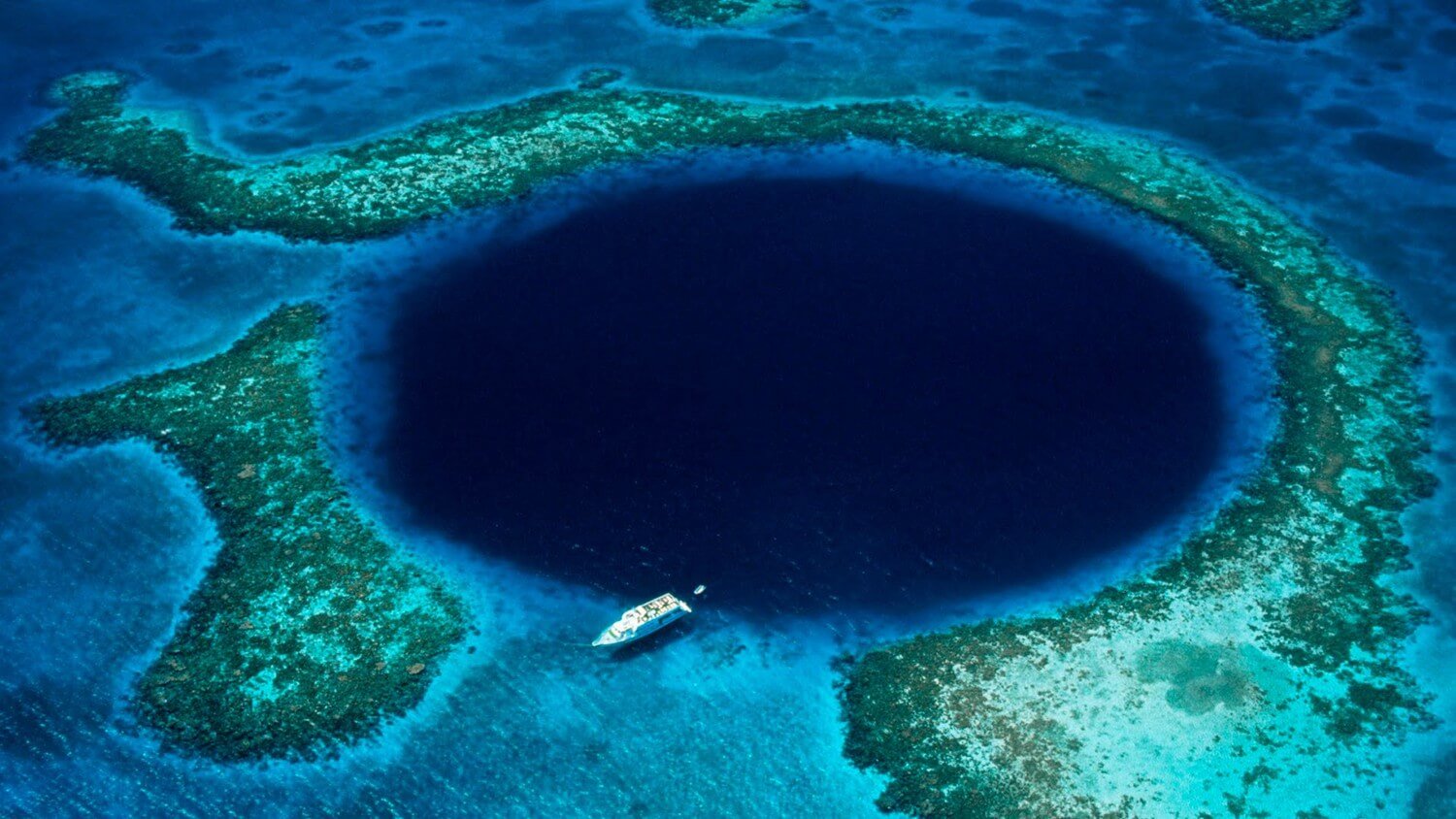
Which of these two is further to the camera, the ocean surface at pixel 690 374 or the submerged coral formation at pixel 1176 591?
the ocean surface at pixel 690 374

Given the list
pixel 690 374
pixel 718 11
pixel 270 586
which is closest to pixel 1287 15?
pixel 718 11

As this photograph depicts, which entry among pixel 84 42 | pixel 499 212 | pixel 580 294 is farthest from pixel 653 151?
pixel 84 42

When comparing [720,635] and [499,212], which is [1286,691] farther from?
[499,212]

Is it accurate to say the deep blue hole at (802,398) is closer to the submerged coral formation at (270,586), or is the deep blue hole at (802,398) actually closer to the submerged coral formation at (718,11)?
the submerged coral formation at (270,586)

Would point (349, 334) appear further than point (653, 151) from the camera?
No

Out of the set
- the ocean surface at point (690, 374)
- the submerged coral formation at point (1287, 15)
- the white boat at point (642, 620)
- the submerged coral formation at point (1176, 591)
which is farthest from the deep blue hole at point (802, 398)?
the submerged coral formation at point (1287, 15)

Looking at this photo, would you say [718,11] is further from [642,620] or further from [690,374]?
[642,620]

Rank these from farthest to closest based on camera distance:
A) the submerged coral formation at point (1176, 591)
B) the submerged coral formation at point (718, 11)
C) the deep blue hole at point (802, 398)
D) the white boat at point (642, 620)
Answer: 1. the submerged coral formation at point (718, 11)
2. the deep blue hole at point (802, 398)
3. the white boat at point (642, 620)
4. the submerged coral formation at point (1176, 591)
